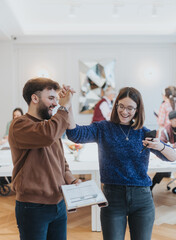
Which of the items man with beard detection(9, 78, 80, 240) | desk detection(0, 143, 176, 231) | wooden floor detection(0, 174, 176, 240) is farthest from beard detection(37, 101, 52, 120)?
wooden floor detection(0, 174, 176, 240)

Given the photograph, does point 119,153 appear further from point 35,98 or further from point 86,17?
point 86,17

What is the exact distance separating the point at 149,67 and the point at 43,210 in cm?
652

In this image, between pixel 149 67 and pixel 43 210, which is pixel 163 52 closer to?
pixel 149 67

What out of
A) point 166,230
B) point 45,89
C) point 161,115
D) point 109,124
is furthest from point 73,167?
point 161,115

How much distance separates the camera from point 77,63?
24.0 feet

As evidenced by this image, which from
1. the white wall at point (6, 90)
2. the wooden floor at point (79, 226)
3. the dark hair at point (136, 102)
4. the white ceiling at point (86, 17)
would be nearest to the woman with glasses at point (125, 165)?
the dark hair at point (136, 102)

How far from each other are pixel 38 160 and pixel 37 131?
A: 0.16 metres

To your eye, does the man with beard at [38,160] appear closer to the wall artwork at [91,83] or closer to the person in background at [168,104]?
the person in background at [168,104]

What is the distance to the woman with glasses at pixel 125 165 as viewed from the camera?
1.61 meters

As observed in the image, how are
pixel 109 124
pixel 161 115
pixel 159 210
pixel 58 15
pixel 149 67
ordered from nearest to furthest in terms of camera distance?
pixel 109 124 → pixel 159 210 → pixel 161 115 → pixel 58 15 → pixel 149 67

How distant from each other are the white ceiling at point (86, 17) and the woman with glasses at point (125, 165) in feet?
12.3

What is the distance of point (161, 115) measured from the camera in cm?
521

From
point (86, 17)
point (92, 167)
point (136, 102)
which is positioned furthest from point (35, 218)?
point (86, 17)

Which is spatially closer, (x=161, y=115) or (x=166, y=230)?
(x=166, y=230)
